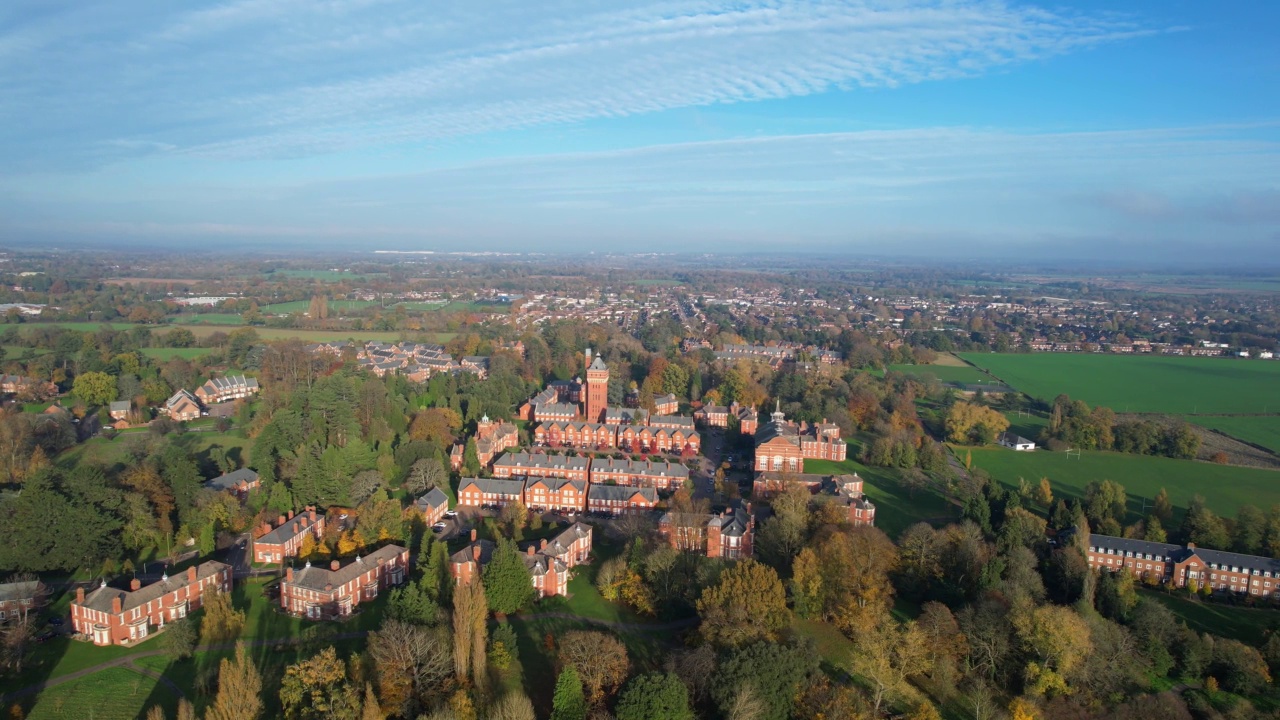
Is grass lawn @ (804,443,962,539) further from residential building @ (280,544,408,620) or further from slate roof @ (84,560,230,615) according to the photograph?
slate roof @ (84,560,230,615)

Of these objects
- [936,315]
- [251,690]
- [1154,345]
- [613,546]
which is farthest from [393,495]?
[936,315]

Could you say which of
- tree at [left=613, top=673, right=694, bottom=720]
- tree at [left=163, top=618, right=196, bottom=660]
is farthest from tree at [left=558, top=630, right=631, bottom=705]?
tree at [left=163, top=618, right=196, bottom=660]

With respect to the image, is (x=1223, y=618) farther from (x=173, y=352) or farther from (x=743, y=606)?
(x=173, y=352)

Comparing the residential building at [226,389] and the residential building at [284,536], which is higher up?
the residential building at [226,389]

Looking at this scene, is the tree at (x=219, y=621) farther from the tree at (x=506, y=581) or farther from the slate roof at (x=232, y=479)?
the slate roof at (x=232, y=479)

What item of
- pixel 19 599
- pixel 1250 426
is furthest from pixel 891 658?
pixel 1250 426

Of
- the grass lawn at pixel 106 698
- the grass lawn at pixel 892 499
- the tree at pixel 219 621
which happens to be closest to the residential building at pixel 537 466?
the grass lawn at pixel 892 499
